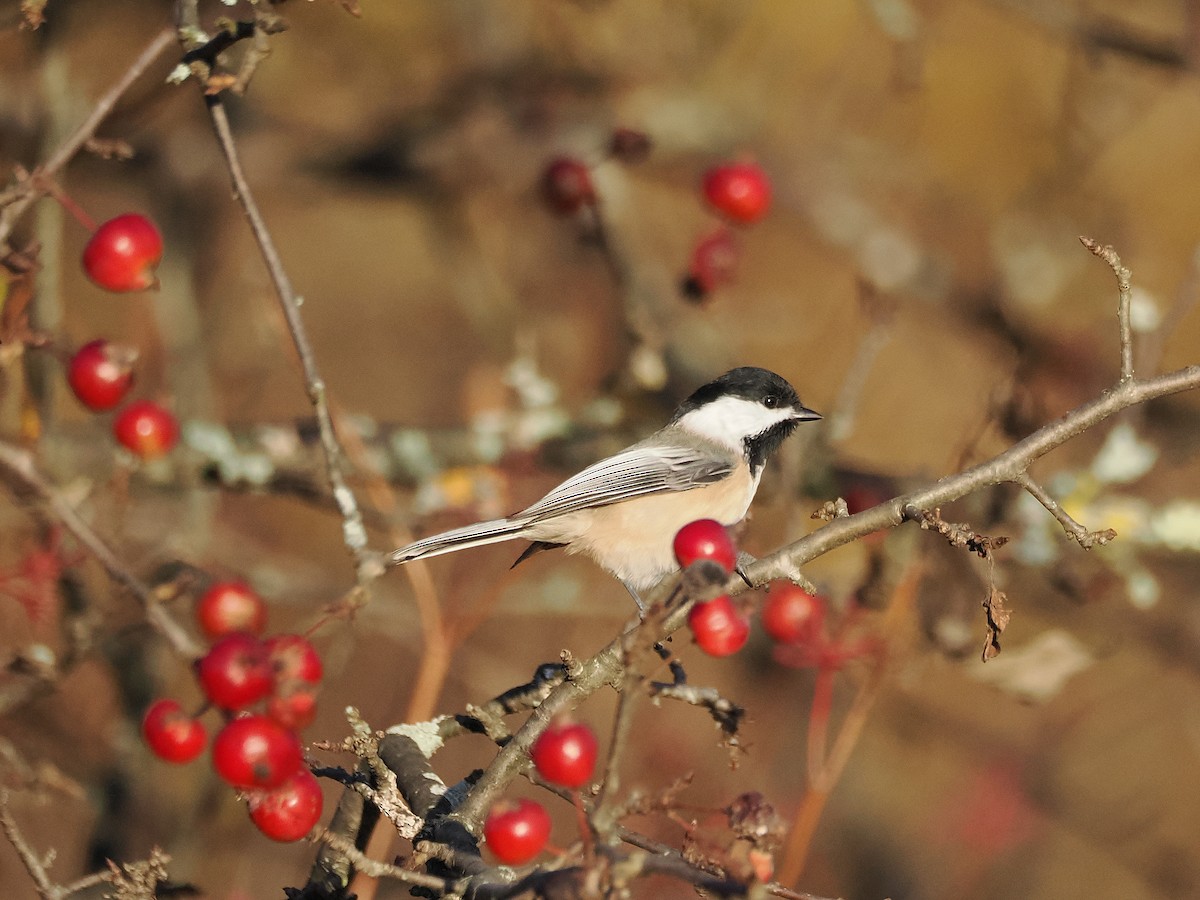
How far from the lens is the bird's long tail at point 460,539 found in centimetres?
241

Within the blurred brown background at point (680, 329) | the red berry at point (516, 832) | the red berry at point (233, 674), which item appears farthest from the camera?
the blurred brown background at point (680, 329)

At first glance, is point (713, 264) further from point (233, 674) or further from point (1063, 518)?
point (233, 674)

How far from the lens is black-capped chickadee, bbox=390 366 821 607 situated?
3.05 metres

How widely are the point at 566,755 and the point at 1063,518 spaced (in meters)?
0.73

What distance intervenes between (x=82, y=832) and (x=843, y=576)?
2840 mm

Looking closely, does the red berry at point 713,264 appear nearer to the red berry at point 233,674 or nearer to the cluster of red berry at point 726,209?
the cluster of red berry at point 726,209

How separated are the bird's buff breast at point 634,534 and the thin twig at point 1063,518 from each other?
5.12 ft

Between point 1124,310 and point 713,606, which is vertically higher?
point 1124,310

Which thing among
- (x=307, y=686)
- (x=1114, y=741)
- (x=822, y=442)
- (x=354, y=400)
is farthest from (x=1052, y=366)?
(x=307, y=686)

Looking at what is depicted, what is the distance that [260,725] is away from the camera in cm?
152

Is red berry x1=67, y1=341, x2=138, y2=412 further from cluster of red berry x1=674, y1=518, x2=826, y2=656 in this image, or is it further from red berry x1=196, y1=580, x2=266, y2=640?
cluster of red berry x1=674, y1=518, x2=826, y2=656

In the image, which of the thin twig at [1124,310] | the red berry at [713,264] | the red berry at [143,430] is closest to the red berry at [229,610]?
the red berry at [143,430]

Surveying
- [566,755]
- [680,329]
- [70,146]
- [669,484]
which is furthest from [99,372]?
[680,329]

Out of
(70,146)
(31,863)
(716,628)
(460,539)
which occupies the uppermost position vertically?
(70,146)
